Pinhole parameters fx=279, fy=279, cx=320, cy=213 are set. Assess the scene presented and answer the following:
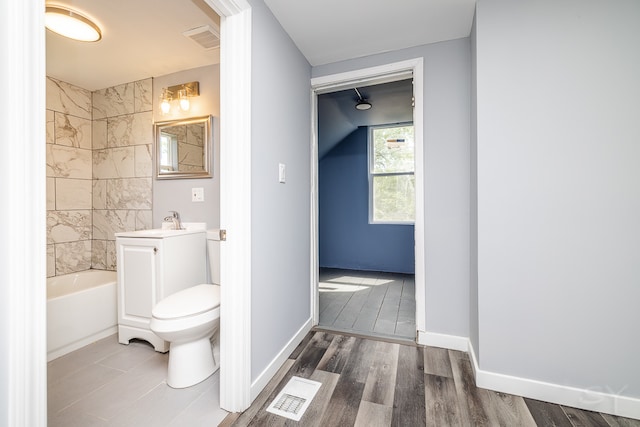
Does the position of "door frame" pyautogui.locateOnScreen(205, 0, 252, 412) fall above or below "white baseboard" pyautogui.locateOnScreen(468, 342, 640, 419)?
above

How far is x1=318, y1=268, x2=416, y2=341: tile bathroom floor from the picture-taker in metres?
2.34

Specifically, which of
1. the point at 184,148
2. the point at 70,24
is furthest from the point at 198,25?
the point at 184,148

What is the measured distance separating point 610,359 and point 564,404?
320 mm

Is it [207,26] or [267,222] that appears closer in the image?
[267,222]

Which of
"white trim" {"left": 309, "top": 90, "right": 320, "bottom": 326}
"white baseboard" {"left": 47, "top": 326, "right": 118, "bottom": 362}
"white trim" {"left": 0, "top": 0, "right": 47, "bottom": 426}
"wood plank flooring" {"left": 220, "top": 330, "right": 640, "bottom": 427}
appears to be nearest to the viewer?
"white trim" {"left": 0, "top": 0, "right": 47, "bottom": 426}

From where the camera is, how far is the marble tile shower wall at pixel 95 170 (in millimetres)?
2617

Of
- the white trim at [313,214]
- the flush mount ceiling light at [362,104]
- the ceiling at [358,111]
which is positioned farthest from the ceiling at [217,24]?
the flush mount ceiling light at [362,104]

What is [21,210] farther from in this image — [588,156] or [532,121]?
[588,156]

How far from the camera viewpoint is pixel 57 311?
194cm

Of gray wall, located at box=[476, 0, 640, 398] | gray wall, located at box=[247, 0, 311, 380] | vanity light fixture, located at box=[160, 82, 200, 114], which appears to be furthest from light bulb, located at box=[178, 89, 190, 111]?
gray wall, located at box=[476, 0, 640, 398]

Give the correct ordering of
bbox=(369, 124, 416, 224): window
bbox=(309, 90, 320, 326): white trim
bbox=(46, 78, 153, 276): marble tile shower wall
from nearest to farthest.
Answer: bbox=(309, 90, 320, 326): white trim → bbox=(46, 78, 153, 276): marble tile shower wall → bbox=(369, 124, 416, 224): window

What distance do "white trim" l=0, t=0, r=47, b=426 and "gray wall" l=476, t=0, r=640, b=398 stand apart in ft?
5.93

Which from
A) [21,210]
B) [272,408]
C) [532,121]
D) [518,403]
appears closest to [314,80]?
[532,121]

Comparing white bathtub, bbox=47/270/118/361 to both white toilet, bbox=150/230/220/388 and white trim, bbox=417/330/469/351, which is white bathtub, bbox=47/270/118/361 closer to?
white toilet, bbox=150/230/220/388
